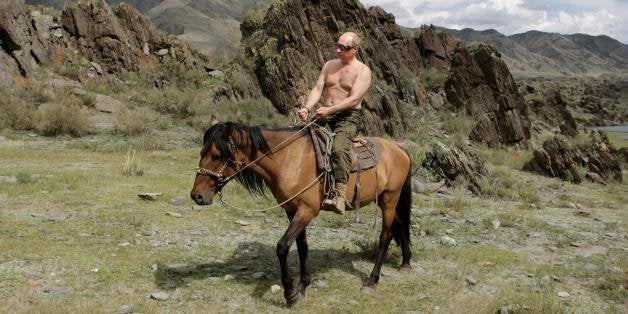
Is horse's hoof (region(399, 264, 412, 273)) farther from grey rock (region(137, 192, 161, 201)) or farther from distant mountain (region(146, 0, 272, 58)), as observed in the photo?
distant mountain (region(146, 0, 272, 58))

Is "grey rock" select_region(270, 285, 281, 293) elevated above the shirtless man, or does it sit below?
below

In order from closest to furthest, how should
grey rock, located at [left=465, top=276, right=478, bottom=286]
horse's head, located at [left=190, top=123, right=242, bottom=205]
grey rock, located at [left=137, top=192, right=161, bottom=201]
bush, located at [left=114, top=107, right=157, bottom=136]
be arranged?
horse's head, located at [left=190, top=123, right=242, bottom=205] → grey rock, located at [left=465, top=276, right=478, bottom=286] → grey rock, located at [left=137, top=192, right=161, bottom=201] → bush, located at [left=114, top=107, right=157, bottom=136]

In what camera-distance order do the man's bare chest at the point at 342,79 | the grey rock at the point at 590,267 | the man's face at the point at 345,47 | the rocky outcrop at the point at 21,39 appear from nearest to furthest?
the man's face at the point at 345,47 → the man's bare chest at the point at 342,79 → the grey rock at the point at 590,267 → the rocky outcrop at the point at 21,39

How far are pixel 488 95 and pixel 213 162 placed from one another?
24452 millimetres

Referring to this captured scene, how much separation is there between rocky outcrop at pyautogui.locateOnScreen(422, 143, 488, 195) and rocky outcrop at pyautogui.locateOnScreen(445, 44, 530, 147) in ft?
33.1

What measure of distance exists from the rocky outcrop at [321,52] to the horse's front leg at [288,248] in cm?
1630

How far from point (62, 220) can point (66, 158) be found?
21.0ft

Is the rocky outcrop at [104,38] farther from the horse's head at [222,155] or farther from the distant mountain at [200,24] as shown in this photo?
the distant mountain at [200,24]

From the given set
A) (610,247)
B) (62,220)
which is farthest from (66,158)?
(610,247)

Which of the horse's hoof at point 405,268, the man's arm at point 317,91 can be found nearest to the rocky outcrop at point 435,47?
the horse's hoof at point 405,268

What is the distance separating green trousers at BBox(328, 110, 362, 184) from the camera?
6.41 meters

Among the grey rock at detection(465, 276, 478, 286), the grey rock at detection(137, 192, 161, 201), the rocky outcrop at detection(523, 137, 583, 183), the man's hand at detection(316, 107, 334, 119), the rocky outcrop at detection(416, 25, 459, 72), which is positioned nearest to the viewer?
the man's hand at detection(316, 107, 334, 119)

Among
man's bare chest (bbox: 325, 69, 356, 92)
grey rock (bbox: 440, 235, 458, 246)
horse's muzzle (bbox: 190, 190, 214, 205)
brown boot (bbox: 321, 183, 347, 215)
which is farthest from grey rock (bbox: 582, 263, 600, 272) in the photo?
horse's muzzle (bbox: 190, 190, 214, 205)

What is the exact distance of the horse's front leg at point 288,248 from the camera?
19.6ft
